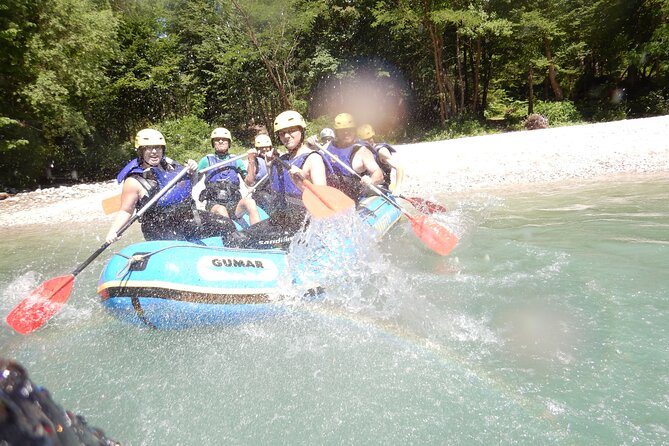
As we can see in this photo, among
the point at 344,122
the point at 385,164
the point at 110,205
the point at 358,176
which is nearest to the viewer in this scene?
the point at 110,205

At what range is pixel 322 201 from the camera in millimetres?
4820

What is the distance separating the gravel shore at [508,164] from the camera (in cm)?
1132

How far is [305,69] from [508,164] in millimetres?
15972

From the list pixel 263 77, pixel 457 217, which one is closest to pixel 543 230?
pixel 457 217

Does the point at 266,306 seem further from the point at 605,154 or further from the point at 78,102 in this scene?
the point at 78,102

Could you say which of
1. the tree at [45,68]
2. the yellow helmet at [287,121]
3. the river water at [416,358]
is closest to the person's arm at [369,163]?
the river water at [416,358]

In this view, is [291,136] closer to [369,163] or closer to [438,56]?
[369,163]

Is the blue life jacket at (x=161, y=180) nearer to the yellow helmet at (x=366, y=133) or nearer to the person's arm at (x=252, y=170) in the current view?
the person's arm at (x=252, y=170)

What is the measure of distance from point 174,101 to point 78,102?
7601 millimetres

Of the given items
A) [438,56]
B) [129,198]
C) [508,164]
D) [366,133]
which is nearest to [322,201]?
[129,198]

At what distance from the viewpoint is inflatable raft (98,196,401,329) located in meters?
4.02

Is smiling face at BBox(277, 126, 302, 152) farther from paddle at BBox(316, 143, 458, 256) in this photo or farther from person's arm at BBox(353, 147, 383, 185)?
person's arm at BBox(353, 147, 383, 185)

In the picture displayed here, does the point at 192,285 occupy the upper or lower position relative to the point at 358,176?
lower

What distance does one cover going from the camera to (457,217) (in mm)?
8062
